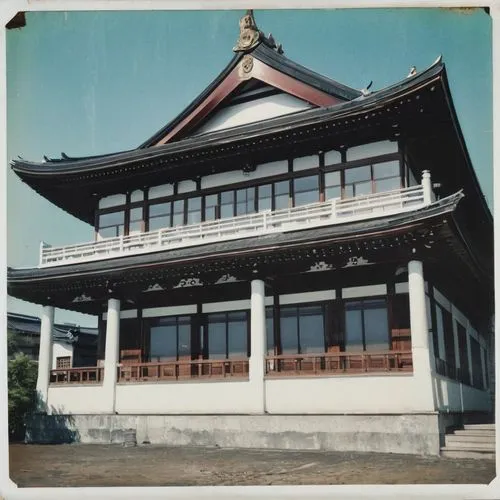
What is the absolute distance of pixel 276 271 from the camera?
14703 millimetres

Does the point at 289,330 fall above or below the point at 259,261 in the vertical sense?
below

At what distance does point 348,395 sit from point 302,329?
249cm

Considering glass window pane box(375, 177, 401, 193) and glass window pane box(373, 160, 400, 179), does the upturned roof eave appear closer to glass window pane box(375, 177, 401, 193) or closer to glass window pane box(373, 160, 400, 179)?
glass window pane box(373, 160, 400, 179)

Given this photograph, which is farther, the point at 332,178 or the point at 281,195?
the point at 281,195

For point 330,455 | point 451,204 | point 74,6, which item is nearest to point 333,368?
point 330,455

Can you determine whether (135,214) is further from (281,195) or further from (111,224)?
(281,195)

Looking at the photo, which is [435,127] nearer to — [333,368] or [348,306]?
[348,306]

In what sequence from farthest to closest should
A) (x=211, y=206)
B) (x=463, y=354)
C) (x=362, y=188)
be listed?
1. (x=463, y=354)
2. (x=211, y=206)
3. (x=362, y=188)

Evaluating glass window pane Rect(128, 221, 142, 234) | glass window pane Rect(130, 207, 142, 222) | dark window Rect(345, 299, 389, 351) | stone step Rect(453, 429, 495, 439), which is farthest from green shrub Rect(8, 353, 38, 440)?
stone step Rect(453, 429, 495, 439)

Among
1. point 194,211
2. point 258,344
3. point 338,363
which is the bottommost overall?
point 338,363

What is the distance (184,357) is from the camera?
16.6m

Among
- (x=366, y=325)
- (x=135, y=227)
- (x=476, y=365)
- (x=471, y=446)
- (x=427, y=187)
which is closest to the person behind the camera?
(x=471, y=446)

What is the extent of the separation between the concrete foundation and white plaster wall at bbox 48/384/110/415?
9.5 inches

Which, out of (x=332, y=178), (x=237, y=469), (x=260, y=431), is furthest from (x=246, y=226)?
(x=237, y=469)
